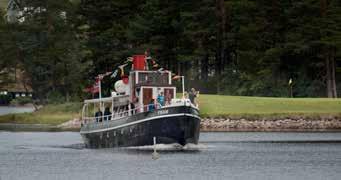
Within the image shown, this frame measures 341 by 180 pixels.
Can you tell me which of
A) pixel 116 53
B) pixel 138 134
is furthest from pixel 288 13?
pixel 138 134

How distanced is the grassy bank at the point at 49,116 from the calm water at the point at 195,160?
25660 mm

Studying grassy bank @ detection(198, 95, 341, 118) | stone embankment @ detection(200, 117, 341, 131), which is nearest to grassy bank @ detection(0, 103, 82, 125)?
grassy bank @ detection(198, 95, 341, 118)

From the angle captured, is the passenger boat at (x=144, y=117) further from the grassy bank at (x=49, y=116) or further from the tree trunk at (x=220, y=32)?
the tree trunk at (x=220, y=32)

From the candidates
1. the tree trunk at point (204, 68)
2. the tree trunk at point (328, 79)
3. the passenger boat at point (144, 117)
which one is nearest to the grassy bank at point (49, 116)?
the tree trunk at point (204, 68)

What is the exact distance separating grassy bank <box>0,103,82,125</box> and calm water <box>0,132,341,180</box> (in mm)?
25660

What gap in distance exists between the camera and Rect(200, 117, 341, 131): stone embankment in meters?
96.1

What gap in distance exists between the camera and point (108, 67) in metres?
132

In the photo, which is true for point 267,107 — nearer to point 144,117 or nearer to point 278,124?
point 278,124

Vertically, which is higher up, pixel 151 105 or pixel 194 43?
pixel 194 43

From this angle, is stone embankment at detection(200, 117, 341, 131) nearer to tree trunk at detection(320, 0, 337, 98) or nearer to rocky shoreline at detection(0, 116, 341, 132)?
rocky shoreline at detection(0, 116, 341, 132)

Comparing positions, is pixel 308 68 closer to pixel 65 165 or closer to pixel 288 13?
pixel 288 13

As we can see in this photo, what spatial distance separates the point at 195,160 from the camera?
65.0 meters

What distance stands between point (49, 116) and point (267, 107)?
30.6 meters

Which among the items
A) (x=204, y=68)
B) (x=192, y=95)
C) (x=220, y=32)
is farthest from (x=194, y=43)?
(x=192, y=95)
